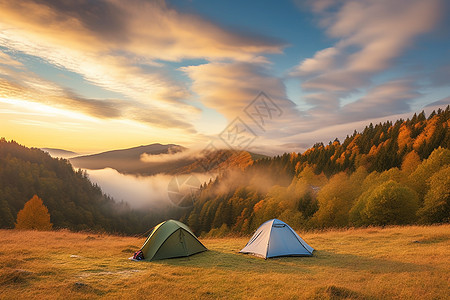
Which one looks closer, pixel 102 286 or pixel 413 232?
pixel 102 286

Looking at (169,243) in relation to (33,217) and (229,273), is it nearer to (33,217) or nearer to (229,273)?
(229,273)

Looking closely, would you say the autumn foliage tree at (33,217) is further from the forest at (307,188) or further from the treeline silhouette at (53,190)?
the treeline silhouette at (53,190)

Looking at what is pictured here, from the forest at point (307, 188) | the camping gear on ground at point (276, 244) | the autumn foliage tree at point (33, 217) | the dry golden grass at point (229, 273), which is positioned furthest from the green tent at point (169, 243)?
the autumn foliage tree at point (33, 217)

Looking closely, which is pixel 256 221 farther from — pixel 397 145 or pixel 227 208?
pixel 397 145

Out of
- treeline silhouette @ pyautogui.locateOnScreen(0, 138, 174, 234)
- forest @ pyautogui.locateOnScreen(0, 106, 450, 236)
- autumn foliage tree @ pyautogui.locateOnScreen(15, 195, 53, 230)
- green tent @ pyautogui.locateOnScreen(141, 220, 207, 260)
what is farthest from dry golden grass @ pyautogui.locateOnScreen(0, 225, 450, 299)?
treeline silhouette @ pyautogui.locateOnScreen(0, 138, 174, 234)

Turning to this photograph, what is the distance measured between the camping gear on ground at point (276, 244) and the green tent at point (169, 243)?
4085 millimetres

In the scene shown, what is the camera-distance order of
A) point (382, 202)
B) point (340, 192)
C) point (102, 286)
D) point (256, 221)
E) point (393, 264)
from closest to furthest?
point (102, 286) < point (393, 264) < point (382, 202) < point (340, 192) < point (256, 221)

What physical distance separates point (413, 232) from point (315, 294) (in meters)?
20.1

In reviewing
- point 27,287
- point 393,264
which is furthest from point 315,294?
point 27,287

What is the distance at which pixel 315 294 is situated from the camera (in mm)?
9773

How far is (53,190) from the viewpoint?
134125 millimetres

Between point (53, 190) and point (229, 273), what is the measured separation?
490 ft

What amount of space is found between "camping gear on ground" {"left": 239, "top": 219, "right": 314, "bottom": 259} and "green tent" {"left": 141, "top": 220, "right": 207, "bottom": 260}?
161 inches

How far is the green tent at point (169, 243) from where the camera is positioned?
1756 cm
